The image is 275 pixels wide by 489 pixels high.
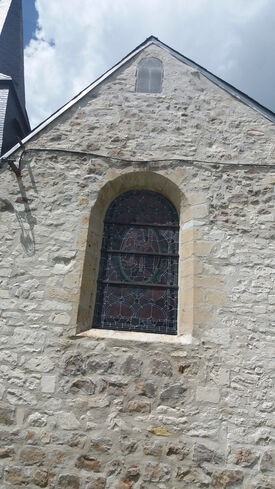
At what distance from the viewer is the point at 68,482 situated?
3.11 m

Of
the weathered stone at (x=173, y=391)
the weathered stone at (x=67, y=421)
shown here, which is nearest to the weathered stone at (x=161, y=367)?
the weathered stone at (x=173, y=391)

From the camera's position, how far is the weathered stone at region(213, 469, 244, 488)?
3.07 meters

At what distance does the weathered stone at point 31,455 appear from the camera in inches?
125

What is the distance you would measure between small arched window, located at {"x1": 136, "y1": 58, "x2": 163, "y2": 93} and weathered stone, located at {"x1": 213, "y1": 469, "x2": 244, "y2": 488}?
4.75 metres

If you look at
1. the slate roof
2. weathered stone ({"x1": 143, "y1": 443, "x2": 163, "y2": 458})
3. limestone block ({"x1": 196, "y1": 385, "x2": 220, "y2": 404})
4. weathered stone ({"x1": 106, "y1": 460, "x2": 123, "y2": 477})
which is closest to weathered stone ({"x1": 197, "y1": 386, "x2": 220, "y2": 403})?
limestone block ({"x1": 196, "y1": 385, "x2": 220, "y2": 404})

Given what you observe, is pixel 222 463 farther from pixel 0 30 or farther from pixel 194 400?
pixel 0 30

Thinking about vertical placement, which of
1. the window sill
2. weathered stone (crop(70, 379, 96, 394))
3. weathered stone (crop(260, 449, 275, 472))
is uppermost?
the window sill

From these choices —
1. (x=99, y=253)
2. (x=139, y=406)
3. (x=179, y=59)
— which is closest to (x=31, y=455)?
(x=139, y=406)

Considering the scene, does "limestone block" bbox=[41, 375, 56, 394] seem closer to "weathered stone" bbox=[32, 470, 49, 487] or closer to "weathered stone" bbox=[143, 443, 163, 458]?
"weathered stone" bbox=[32, 470, 49, 487]

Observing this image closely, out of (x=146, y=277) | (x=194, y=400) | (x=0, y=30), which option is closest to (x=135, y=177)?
(x=146, y=277)

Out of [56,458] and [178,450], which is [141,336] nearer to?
[178,450]

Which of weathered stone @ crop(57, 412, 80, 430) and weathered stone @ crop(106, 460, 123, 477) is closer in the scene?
weathered stone @ crop(106, 460, 123, 477)

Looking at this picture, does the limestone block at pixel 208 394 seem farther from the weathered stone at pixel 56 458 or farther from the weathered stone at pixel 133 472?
the weathered stone at pixel 56 458

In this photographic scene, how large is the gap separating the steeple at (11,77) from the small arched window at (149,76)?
7.47ft
